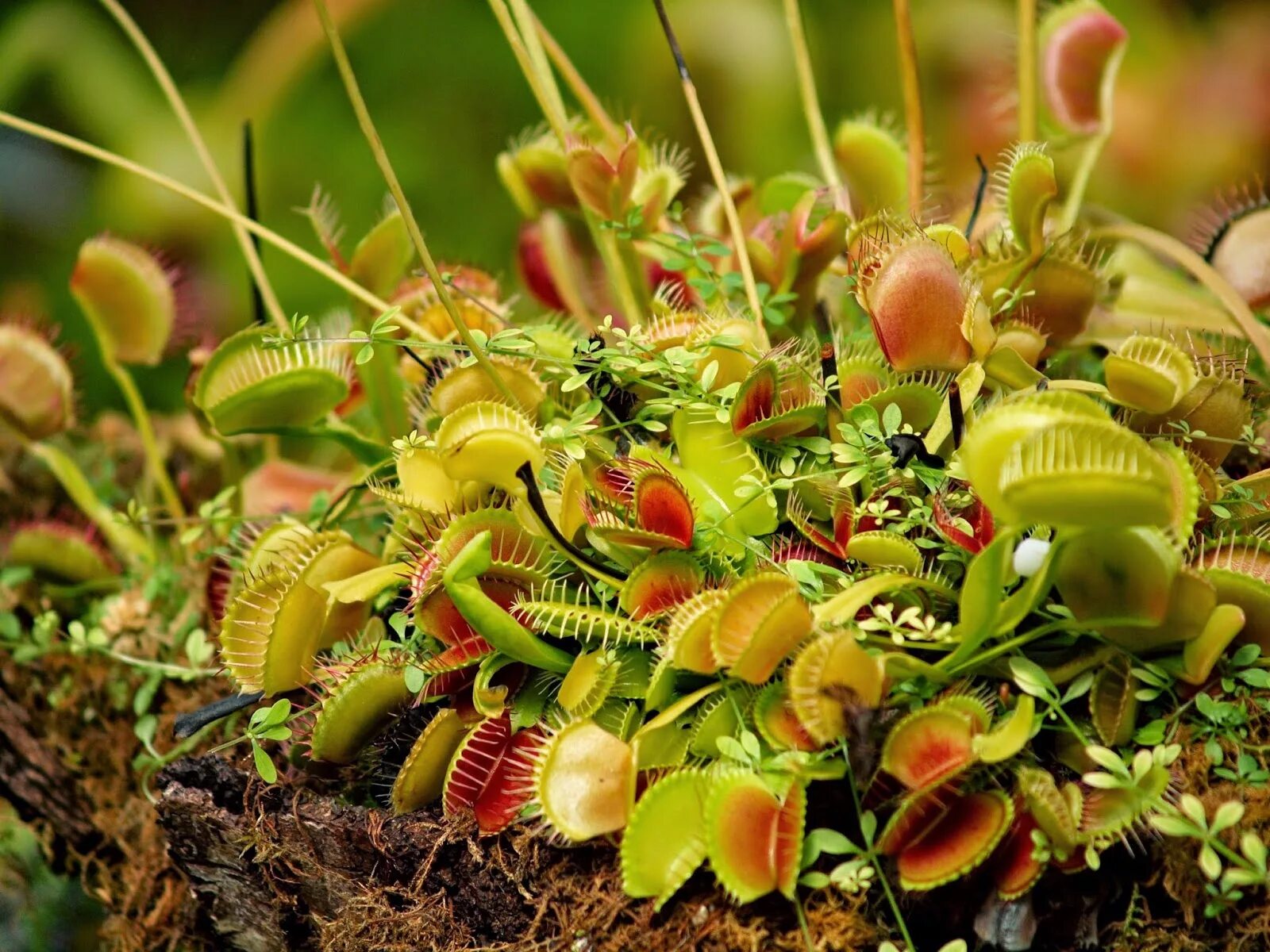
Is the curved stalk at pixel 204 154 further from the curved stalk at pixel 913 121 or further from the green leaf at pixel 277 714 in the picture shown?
the curved stalk at pixel 913 121

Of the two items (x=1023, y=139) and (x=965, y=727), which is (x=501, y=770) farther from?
(x=1023, y=139)

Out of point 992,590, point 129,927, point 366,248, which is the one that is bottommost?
point 129,927

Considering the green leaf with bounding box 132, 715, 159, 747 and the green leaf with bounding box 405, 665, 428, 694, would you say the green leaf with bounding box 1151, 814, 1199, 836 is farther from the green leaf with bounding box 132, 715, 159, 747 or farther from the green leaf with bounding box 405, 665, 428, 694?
the green leaf with bounding box 132, 715, 159, 747

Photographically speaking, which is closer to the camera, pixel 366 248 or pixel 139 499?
pixel 366 248

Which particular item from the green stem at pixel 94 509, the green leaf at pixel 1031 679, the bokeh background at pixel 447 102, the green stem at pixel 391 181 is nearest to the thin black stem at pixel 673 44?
the green stem at pixel 391 181

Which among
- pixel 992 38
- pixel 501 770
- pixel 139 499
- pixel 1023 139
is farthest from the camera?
pixel 992 38

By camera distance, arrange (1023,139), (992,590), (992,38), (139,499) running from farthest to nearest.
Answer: (992,38)
(139,499)
(1023,139)
(992,590)

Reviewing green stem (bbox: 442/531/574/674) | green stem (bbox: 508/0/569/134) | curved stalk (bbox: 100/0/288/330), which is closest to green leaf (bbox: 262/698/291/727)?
green stem (bbox: 442/531/574/674)

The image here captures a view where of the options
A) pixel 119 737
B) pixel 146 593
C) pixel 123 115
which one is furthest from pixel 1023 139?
pixel 123 115
